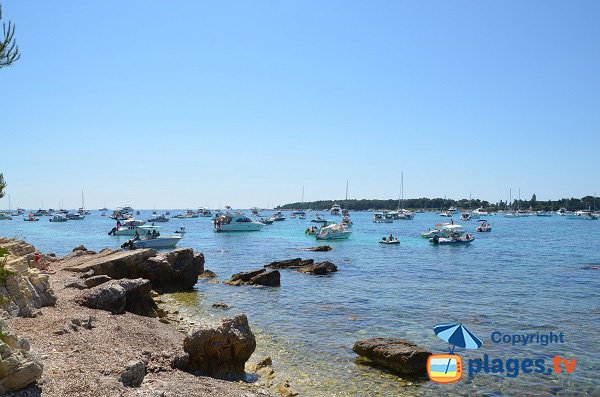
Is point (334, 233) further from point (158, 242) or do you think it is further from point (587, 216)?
point (587, 216)

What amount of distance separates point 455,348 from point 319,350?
4595 mm

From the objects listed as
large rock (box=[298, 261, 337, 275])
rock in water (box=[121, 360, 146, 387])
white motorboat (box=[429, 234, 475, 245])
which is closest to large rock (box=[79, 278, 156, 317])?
A: rock in water (box=[121, 360, 146, 387])

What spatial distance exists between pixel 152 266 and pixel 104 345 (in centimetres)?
1606

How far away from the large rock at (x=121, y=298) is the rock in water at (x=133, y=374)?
711cm

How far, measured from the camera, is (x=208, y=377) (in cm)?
1174

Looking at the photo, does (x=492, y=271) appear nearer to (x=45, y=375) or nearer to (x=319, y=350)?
(x=319, y=350)

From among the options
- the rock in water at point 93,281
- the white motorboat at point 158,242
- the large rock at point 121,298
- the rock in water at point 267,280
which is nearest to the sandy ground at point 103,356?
the large rock at point 121,298

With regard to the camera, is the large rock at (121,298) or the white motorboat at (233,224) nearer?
the large rock at (121,298)

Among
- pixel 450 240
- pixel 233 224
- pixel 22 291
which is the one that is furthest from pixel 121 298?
pixel 233 224

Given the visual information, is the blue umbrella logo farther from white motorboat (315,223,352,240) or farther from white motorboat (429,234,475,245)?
white motorboat (315,223,352,240)

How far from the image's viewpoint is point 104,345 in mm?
11562

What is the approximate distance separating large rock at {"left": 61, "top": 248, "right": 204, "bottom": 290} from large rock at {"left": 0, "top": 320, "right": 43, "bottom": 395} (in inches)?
691

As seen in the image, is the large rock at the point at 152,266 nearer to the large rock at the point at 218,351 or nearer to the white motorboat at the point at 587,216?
the large rock at the point at 218,351

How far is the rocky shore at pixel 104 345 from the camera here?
8227 millimetres
